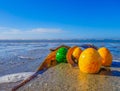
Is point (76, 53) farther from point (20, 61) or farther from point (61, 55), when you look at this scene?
point (20, 61)

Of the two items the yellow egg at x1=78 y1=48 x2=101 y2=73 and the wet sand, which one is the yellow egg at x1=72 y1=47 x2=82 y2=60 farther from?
the wet sand

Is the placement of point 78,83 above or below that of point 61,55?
below

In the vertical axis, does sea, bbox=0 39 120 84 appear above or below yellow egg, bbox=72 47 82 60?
below

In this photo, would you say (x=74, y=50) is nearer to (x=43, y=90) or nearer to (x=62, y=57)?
(x=62, y=57)

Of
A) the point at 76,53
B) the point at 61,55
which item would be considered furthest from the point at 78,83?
the point at 61,55

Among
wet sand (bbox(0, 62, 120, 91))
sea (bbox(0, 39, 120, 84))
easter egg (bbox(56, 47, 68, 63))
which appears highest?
easter egg (bbox(56, 47, 68, 63))

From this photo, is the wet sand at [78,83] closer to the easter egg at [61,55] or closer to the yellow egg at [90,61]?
the yellow egg at [90,61]

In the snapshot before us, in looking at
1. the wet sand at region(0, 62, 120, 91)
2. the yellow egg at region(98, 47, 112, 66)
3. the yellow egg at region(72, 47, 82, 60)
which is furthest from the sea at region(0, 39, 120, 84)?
the yellow egg at region(98, 47, 112, 66)

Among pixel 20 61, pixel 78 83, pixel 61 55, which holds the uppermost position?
pixel 61 55

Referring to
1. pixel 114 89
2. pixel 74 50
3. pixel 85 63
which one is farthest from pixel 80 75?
pixel 74 50

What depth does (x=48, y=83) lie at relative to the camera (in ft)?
11.9

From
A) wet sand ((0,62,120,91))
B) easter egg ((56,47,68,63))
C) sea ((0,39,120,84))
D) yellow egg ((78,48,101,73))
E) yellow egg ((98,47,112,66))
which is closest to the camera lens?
wet sand ((0,62,120,91))

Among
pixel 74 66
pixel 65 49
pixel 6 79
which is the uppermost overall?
pixel 65 49

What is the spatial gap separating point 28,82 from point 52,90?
2.79 feet
